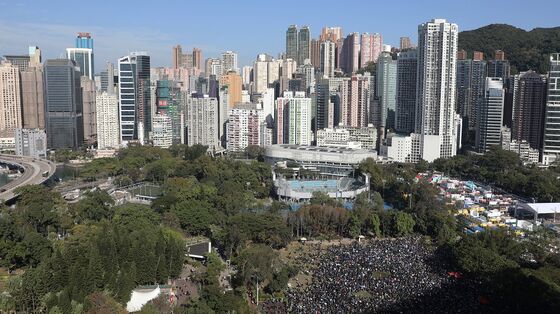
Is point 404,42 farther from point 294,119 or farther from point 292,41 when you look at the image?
point 294,119

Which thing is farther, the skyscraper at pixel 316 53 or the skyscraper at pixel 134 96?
the skyscraper at pixel 316 53

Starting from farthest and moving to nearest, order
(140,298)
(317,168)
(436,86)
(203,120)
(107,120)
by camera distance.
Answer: (107,120), (203,120), (436,86), (317,168), (140,298)

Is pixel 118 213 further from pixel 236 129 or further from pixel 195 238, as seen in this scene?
pixel 236 129

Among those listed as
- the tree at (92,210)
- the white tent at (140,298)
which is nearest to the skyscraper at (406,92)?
the tree at (92,210)

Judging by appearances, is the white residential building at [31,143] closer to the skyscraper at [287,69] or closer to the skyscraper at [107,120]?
the skyscraper at [107,120]

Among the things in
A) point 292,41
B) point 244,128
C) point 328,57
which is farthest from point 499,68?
point 292,41

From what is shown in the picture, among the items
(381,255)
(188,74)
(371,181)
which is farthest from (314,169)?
(188,74)
